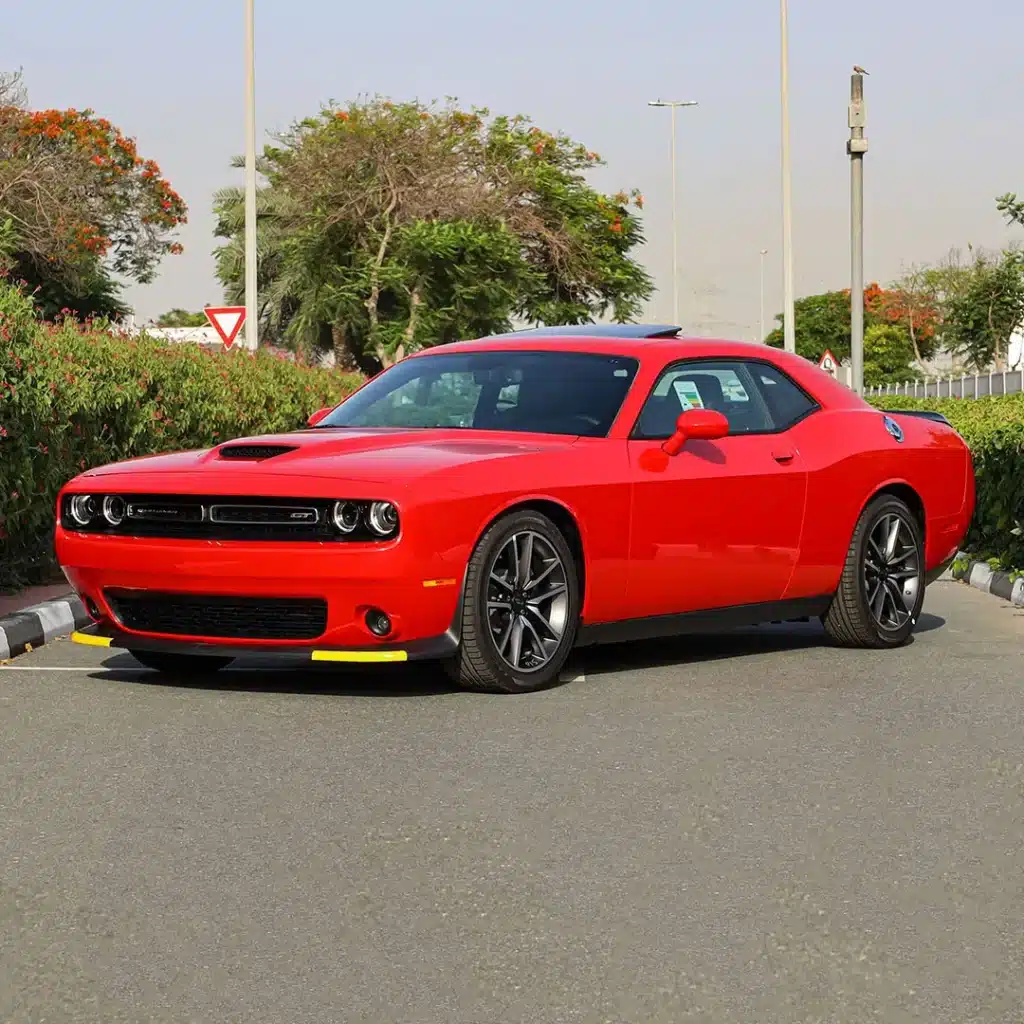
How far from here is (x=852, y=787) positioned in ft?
22.2

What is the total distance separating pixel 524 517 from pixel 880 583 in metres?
2.63

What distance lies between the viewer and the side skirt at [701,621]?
30.2 ft

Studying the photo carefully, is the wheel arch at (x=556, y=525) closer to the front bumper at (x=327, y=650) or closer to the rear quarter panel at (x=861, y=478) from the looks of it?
the front bumper at (x=327, y=650)

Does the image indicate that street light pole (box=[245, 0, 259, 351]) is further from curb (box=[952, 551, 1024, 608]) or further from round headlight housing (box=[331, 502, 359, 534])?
round headlight housing (box=[331, 502, 359, 534])

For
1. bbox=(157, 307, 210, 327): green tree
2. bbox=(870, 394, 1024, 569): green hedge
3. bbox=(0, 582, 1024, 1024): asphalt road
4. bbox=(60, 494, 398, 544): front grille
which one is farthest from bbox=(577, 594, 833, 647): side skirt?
bbox=(157, 307, 210, 327): green tree

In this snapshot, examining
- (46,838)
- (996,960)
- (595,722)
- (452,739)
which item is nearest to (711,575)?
(595,722)

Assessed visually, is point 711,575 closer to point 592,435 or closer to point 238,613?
point 592,435

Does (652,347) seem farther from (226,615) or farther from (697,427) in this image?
(226,615)

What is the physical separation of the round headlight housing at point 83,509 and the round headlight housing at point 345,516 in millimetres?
1229

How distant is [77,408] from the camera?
44.4 feet

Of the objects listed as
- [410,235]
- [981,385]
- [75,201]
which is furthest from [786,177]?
[981,385]

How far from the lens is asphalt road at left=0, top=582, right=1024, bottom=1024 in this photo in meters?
4.51

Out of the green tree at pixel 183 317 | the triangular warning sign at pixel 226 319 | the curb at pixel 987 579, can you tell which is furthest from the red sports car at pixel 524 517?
the green tree at pixel 183 317

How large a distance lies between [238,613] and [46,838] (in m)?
2.67
